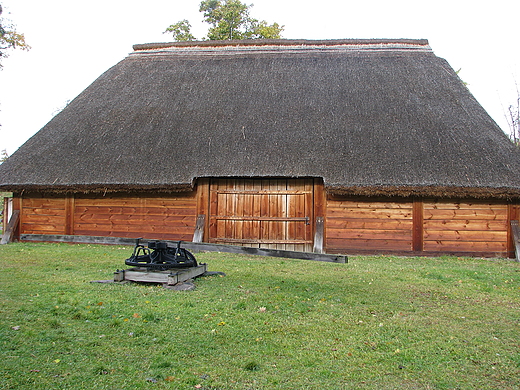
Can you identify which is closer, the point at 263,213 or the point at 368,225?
the point at 368,225

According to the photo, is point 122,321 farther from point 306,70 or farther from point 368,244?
point 306,70

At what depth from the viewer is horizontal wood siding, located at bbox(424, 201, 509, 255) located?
13.0 metres

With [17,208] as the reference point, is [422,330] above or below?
below

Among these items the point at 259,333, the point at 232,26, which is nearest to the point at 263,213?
the point at 259,333

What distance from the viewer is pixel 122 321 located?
5.27 metres

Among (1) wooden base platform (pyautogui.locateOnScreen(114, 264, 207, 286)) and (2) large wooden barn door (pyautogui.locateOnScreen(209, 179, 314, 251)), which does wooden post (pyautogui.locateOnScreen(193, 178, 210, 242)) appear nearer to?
(2) large wooden barn door (pyautogui.locateOnScreen(209, 179, 314, 251))

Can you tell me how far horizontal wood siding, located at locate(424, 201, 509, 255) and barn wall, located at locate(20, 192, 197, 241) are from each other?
7.45m

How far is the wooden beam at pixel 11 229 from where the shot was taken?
1482cm

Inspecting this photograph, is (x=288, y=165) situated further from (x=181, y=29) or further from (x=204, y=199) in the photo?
(x=181, y=29)

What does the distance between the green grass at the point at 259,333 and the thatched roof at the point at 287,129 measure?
442cm

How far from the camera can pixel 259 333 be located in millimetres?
5055

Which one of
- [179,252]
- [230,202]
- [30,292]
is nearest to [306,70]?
[230,202]

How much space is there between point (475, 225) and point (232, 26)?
22.6 meters

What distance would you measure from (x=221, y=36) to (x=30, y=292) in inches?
1032
